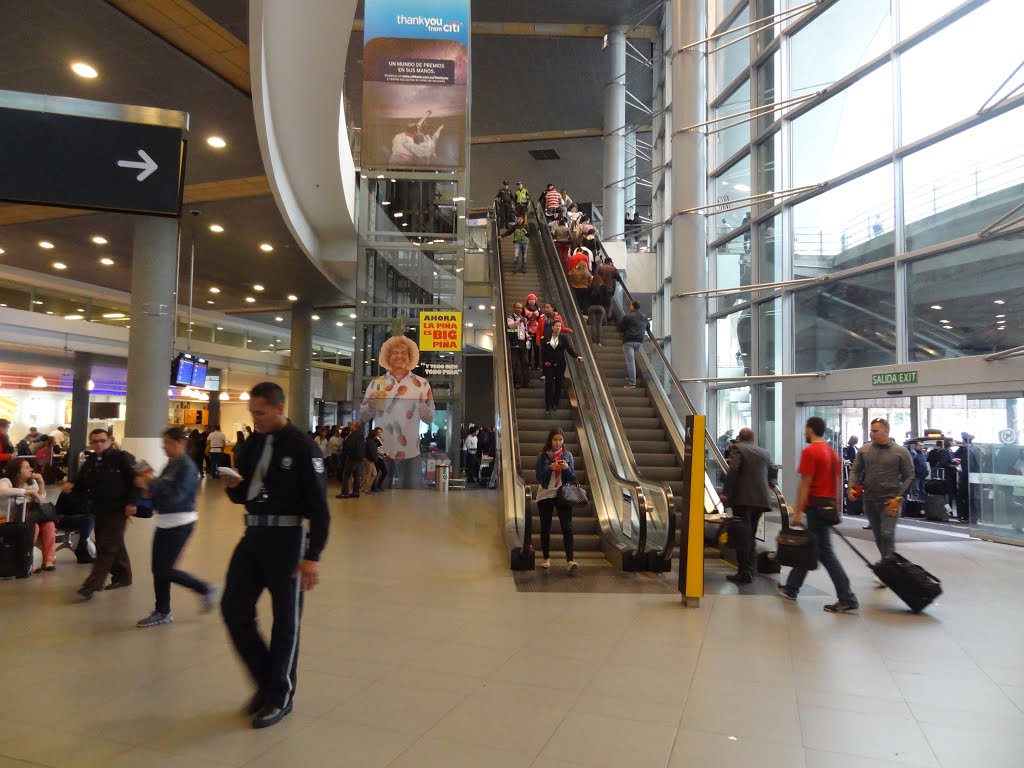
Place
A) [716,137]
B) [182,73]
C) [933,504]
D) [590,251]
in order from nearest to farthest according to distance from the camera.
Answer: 1. [182,73]
2. [933,504]
3. [590,251]
4. [716,137]

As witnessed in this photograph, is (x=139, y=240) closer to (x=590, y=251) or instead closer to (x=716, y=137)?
(x=590, y=251)

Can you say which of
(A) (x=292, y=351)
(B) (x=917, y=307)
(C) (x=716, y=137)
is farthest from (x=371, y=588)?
(A) (x=292, y=351)

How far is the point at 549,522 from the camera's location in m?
7.78

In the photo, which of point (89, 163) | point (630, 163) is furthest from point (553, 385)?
point (630, 163)

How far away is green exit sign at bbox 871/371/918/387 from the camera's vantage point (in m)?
11.1

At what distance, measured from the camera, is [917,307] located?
11422 millimetres

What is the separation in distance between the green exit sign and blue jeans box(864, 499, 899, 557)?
4.82m

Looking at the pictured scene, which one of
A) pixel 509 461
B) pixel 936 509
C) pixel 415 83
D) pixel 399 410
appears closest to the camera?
pixel 509 461

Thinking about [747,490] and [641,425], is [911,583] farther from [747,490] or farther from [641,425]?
[641,425]

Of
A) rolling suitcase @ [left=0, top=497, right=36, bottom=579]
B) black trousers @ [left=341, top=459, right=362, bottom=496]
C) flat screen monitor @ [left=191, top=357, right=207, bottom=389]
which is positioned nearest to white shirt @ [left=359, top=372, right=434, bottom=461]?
black trousers @ [left=341, top=459, right=362, bottom=496]

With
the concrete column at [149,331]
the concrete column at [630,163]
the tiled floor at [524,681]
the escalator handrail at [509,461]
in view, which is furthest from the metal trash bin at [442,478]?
the concrete column at [630,163]

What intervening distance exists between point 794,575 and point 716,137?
14.5m

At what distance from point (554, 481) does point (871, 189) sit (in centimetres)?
890

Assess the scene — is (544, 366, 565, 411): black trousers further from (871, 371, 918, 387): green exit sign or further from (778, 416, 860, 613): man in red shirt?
(778, 416, 860, 613): man in red shirt
